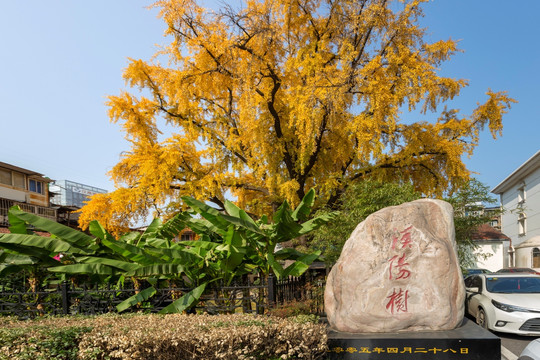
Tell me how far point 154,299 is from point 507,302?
7.46 metres

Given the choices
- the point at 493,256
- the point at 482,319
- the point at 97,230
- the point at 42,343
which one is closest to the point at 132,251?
the point at 97,230

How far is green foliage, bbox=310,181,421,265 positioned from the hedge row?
136 inches

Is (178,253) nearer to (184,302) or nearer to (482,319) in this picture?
(184,302)

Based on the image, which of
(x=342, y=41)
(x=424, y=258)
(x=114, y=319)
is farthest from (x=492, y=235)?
(x=114, y=319)

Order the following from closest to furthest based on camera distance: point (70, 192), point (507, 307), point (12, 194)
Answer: point (507, 307) < point (12, 194) < point (70, 192)

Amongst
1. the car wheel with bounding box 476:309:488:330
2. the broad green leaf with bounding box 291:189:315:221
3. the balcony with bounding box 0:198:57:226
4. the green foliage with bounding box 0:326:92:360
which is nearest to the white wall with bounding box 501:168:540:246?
the car wheel with bounding box 476:309:488:330

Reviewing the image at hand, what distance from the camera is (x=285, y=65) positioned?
14.4 m

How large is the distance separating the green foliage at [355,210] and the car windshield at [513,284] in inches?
108

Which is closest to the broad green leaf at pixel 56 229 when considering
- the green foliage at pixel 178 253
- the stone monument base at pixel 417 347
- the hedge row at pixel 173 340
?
the green foliage at pixel 178 253

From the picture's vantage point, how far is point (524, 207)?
103ft

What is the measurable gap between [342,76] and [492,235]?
2586cm

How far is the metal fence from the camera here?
7.87 meters

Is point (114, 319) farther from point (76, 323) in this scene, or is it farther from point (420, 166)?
point (420, 166)

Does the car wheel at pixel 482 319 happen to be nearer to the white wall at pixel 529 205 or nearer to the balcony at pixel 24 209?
the white wall at pixel 529 205
